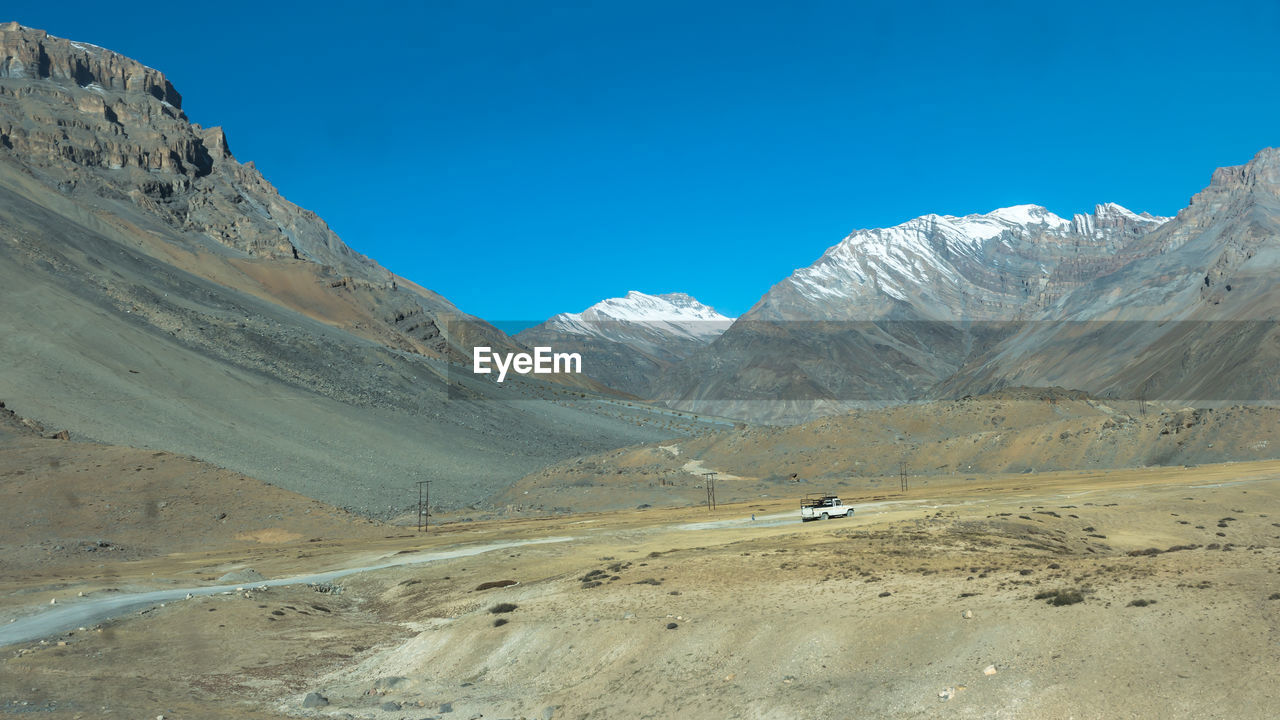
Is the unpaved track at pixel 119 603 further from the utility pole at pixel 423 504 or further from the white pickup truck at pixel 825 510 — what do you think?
the utility pole at pixel 423 504

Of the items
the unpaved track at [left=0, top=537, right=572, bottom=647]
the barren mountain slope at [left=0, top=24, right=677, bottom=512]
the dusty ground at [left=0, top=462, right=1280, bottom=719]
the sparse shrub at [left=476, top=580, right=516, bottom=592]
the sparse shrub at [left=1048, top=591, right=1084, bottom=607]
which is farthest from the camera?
the barren mountain slope at [left=0, top=24, right=677, bottom=512]

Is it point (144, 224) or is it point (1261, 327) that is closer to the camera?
point (1261, 327)

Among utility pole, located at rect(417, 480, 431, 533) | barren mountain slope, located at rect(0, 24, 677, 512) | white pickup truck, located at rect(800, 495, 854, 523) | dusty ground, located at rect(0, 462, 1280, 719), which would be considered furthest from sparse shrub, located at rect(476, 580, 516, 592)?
barren mountain slope, located at rect(0, 24, 677, 512)

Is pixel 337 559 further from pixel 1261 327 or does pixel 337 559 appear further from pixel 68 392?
pixel 1261 327

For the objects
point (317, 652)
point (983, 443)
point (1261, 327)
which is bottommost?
point (317, 652)

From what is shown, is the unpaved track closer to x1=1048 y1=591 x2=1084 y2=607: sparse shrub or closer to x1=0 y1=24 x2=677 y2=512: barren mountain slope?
x1=1048 y1=591 x2=1084 y2=607: sparse shrub

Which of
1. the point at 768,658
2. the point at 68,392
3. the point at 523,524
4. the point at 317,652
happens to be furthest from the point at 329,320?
the point at 768,658
